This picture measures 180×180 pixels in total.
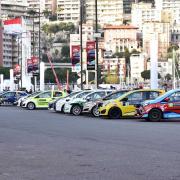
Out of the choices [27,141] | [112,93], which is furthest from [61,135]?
[112,93]

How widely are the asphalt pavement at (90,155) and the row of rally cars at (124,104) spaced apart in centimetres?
632

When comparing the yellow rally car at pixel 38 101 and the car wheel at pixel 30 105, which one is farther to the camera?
the car wheel at pixel 30 105

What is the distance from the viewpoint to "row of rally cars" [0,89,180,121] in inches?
1064

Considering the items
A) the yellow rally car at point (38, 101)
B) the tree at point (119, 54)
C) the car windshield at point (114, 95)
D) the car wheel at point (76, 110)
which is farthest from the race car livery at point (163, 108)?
the tree at point (119, 54)

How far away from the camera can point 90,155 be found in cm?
1363

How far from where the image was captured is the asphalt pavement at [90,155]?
1076 centimetres

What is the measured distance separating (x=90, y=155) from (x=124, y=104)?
16.3 metres

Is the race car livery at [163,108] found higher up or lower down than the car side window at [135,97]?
lower down

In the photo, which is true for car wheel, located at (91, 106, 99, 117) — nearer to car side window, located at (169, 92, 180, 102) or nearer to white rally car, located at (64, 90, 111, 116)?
white rally car, located at (64, 90, 111, 116)

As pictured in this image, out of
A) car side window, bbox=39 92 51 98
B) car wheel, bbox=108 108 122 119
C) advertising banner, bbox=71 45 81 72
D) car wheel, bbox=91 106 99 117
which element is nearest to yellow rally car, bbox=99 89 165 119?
car wheel, bbox=108 108 122 119

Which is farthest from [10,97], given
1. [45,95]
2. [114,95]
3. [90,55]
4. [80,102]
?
[114,95]

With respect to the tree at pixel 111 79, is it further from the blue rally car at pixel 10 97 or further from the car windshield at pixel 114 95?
the car windshield at pixel 114 95

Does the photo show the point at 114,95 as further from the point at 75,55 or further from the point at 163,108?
the point at 75,55

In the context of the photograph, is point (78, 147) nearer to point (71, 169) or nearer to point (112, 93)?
point (71, 169)
